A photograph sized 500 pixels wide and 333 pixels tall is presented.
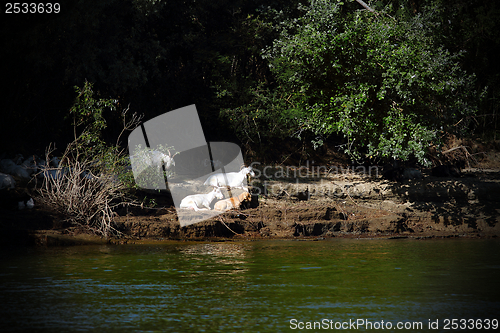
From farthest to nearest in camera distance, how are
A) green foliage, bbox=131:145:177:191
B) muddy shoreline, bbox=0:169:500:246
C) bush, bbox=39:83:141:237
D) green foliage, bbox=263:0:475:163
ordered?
1. green foliage, bbox=131:145:177:191
2. green foliage, bbox=263:0:475:163
3. bush, bbox=39:83:141:237
4. muddy shoreline, bbox=0:169:500:246

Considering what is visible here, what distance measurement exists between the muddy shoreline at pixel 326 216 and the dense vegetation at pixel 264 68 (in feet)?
5.32

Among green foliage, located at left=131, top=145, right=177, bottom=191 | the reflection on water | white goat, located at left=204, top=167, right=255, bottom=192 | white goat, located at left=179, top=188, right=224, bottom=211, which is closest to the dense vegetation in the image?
green foliage, located at left=131, top=145, right=177, bottom=191

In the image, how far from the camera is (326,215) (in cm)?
1567

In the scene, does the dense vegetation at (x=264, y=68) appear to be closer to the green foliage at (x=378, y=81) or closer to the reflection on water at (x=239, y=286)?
the green foliage at (x=378, y=81)

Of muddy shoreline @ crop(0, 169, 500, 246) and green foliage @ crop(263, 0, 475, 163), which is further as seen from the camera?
green foliage @ crop(263, 0, 475, 163)

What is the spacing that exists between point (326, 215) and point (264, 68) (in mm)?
10005

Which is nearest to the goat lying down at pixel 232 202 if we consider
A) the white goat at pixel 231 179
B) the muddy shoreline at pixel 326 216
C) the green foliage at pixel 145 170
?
the muddy shoreline at pixel 326 216

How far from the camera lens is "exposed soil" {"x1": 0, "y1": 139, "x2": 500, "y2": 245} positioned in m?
14.1

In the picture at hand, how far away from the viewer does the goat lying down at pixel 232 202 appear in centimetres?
1559

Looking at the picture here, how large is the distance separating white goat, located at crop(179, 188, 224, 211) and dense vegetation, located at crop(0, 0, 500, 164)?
12.3 feet

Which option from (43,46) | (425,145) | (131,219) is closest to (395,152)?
(425,145)

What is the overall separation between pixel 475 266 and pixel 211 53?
45.1 ft

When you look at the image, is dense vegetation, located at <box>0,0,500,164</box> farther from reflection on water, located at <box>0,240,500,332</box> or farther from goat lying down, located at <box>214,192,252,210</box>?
reflection on water, located at <box>0,240,500,332</box>

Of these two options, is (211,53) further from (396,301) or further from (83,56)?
(396,301)
